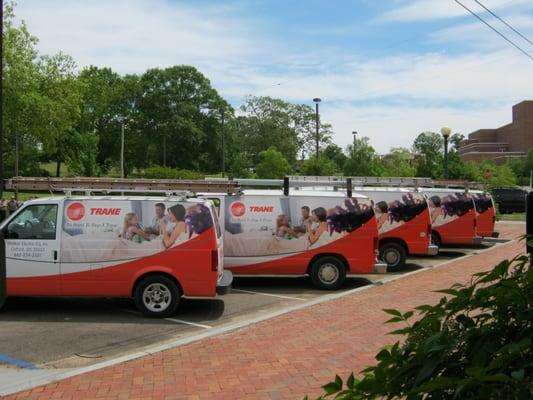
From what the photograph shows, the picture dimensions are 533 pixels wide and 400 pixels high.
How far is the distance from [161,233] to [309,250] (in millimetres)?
3655

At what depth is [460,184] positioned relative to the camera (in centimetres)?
1873

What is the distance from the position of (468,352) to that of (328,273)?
32.7 ft

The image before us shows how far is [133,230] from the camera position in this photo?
361 inches

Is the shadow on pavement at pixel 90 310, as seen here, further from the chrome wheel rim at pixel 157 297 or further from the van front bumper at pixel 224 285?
the van front bumper at pixel 224 285

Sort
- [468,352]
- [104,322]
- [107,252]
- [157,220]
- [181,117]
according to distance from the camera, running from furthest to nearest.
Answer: [181,117] → [157,220] → [107,252] → [104,322] → [468,352]

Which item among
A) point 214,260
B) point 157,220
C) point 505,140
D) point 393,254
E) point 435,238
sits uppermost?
point 505,140

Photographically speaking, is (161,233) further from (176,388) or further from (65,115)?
(65,115)

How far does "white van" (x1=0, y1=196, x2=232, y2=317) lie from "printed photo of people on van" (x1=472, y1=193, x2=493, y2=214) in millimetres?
12128

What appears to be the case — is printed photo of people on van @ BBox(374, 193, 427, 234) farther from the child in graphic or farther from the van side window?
the van side window

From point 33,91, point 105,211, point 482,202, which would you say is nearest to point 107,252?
point 105,211

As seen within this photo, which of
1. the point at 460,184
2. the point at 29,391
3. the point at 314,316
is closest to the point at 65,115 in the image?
the point at 460,184

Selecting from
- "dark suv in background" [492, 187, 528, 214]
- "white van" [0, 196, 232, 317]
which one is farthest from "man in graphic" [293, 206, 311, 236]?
"dark suv in background" [492, 187, 528, 214]

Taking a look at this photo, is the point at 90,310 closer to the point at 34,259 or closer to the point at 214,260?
the point at 34,259

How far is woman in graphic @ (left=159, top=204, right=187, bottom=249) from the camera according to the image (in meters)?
9.13
